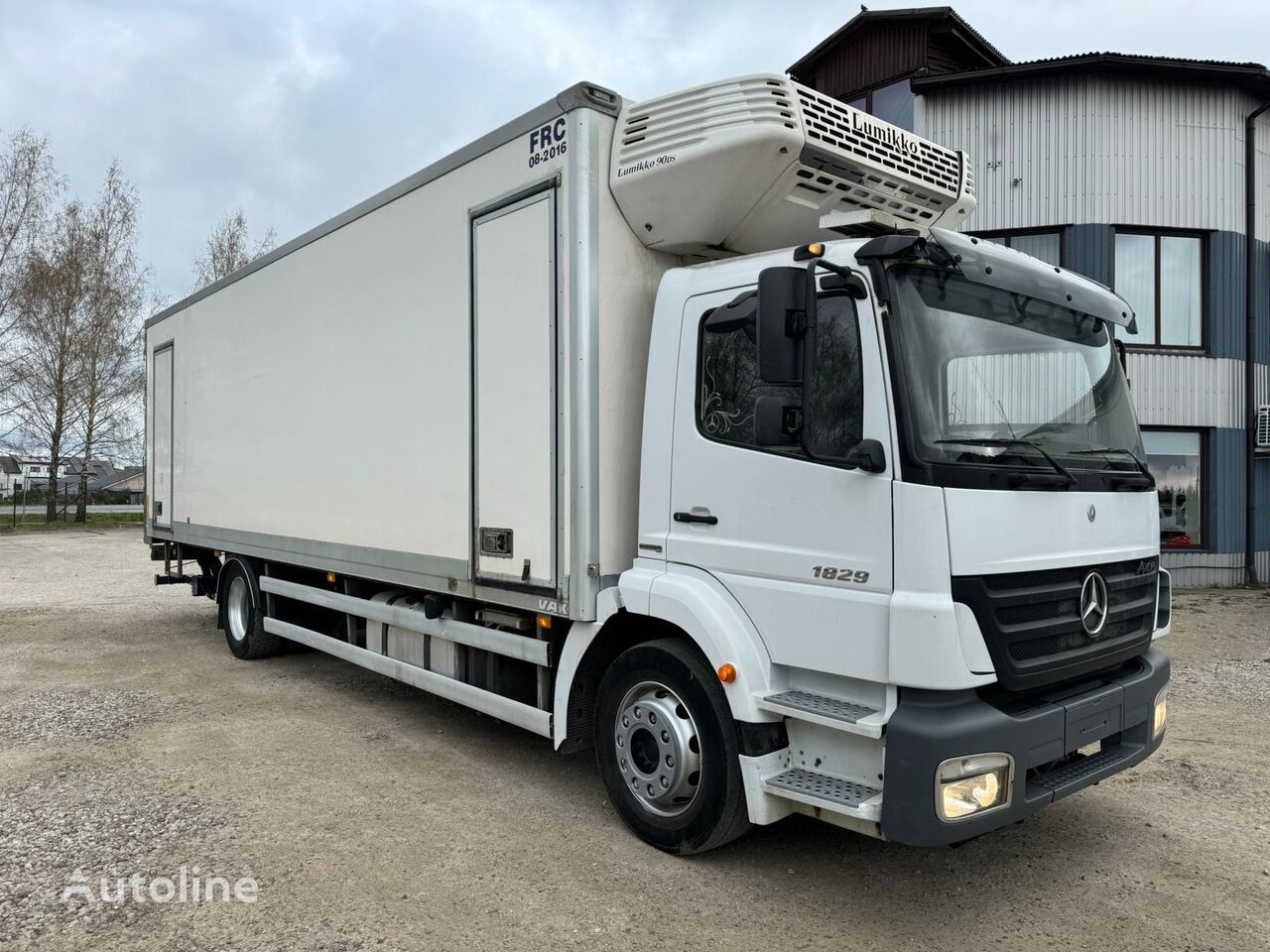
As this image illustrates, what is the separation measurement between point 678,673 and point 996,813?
52.0 inches

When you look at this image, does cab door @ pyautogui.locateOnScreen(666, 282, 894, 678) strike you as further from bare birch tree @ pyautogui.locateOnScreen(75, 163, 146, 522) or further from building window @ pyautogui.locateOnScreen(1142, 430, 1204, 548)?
bare birch tree @ pyautogui.locateOnScreen(75, 163, 146, 522)

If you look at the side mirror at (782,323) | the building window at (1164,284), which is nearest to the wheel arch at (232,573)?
the side mirror at (782,323)

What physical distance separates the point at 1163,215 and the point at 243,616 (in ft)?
43.7

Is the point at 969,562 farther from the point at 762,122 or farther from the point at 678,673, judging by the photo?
the point at 762,122

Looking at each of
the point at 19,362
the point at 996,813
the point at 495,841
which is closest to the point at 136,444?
the point at 19,362

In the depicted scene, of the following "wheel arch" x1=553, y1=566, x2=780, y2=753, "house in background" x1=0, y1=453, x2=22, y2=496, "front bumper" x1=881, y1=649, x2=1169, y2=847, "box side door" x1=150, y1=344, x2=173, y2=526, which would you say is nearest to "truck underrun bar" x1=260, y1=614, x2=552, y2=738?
"wheel arch" x1=553, y1=566, x2=780, y2=753

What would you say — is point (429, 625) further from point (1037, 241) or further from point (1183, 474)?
point (1183, 474)

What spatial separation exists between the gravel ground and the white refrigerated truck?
42 cm

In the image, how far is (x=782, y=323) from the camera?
329 centimetres

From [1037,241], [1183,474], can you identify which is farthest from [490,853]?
[1183,474]

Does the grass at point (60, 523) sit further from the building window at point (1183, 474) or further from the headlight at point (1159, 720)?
the headlight at point (1159, 720)

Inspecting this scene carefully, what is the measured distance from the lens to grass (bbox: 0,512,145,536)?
2828 cm

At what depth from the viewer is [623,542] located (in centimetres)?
426

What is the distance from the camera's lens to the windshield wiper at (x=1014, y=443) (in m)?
3.29
